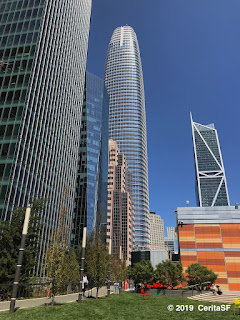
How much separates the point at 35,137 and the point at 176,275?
41.0 meters

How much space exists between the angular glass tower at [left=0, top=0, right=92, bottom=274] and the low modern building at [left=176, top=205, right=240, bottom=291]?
32.8m

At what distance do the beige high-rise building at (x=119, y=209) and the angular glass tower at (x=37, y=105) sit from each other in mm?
66919

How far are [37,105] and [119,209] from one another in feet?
330

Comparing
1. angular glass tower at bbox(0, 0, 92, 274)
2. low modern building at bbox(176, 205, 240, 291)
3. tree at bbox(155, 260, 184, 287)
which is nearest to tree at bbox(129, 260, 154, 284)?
tree at bbox(155, 260, 184, 287)

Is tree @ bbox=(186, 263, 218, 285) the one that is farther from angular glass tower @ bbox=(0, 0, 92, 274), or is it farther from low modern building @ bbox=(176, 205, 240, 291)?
angular glass tower @ bbox=(0, 0, 92, 274)

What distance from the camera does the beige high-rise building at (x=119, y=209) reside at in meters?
140

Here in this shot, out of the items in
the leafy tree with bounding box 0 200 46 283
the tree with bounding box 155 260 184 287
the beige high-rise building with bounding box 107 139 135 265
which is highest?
the beige high-rise building with bounding box 107 139 135 265

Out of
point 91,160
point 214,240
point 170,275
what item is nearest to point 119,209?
point 91,160

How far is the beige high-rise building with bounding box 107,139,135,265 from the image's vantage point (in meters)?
140

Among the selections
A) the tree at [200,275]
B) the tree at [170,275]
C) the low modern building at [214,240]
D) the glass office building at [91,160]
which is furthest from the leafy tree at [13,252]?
the glass office building at [91,160]

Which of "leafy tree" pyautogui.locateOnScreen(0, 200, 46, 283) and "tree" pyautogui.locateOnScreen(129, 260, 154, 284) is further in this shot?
"tree" pyautogui.locateOnScreen(129, 260, 154, 284)

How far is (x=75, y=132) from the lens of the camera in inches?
3450

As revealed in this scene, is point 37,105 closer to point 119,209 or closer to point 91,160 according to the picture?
point 91,160

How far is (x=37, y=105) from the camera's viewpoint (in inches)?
2285
